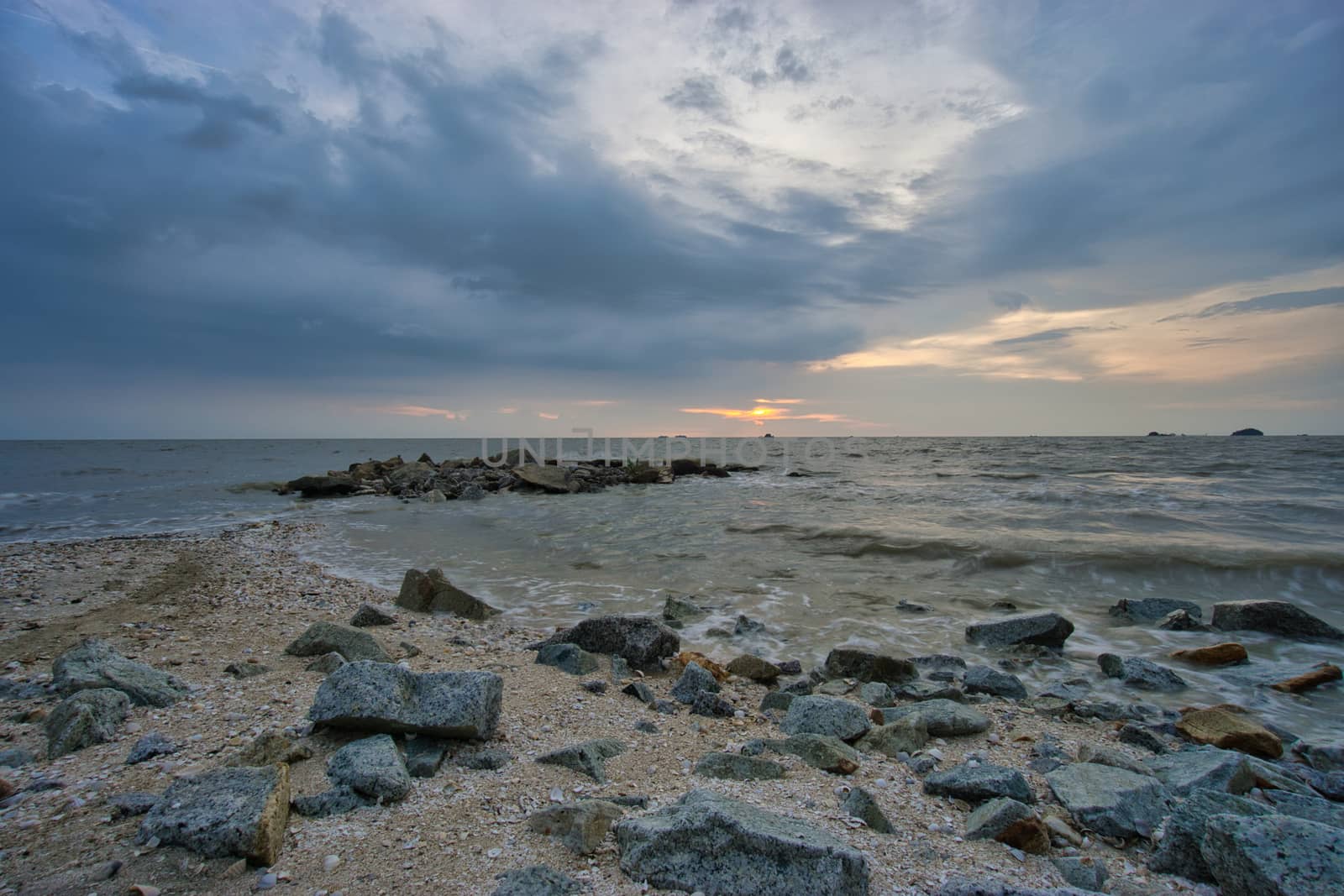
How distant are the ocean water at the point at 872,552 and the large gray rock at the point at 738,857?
3.77m

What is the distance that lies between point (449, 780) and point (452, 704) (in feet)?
1.34

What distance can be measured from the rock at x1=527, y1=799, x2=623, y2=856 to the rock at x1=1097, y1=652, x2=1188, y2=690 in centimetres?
502

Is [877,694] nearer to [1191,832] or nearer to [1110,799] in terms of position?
[1110,799]

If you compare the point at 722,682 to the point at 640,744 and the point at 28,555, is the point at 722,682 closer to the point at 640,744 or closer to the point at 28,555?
the point at 640,744

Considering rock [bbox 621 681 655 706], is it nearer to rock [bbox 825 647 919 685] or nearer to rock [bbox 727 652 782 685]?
rock [bbox 727 652 782 685]

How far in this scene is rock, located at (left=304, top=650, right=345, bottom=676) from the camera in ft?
15.0

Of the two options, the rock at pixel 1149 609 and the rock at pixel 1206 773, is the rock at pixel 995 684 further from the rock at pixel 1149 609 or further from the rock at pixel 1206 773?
the rock at pixel 1149 609

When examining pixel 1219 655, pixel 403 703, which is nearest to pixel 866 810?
pixel 403 703

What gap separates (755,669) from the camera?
17.3ft

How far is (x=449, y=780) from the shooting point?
295 centimetres

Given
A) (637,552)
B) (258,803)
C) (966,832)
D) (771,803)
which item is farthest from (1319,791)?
(637,552)

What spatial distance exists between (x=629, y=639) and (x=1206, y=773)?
406 centimetres

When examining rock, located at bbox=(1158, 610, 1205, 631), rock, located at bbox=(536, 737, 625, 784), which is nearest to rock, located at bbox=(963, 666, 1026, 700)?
rock, located at bbox=(1158, 610, 1205, 631)

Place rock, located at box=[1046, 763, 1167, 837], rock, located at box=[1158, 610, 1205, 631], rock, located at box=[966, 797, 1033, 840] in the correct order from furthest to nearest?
1. rock, located at box=[1158, 610, 1205, 631]
2. rock, located at box=[1046, 763, 1167, 837]
3. rock, located at box=[966, 797, 1033, 840]
